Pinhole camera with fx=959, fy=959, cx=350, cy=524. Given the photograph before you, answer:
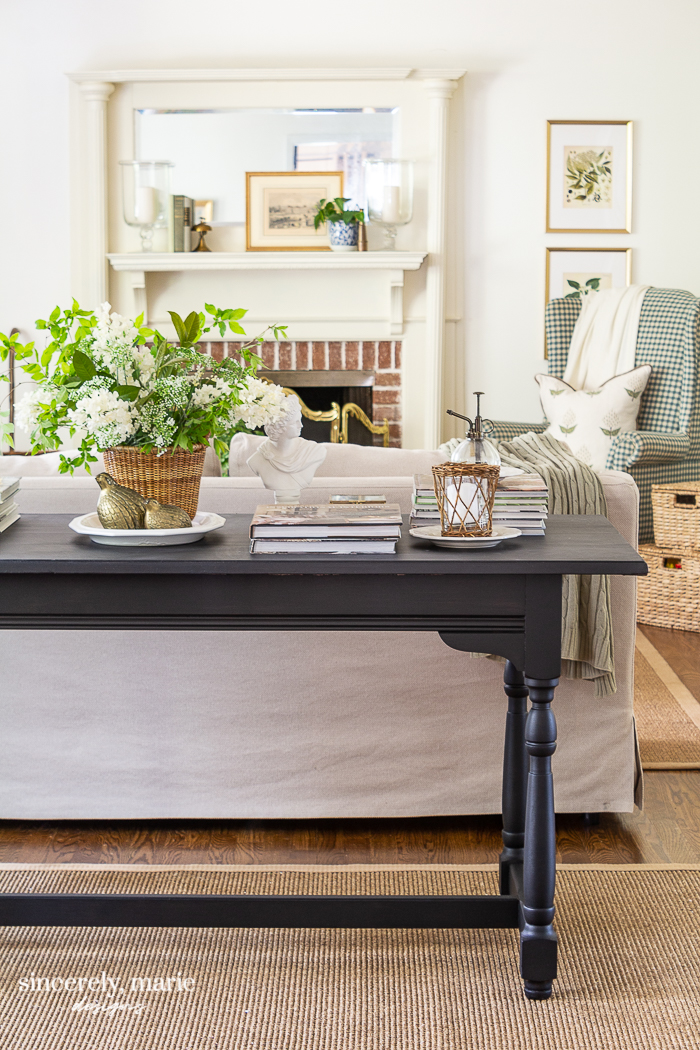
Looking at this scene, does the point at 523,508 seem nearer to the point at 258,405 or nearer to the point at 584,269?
the point at 258,405

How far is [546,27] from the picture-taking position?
4.90m

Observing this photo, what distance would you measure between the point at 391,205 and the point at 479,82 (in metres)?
0.79

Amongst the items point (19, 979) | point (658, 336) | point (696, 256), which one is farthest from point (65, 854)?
point (696, 256)

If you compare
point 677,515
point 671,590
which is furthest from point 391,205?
point 671,590

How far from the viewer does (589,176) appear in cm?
502

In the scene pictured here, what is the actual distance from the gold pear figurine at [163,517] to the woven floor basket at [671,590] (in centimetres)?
260

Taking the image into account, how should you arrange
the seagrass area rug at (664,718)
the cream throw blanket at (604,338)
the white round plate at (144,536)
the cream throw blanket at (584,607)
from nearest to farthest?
the white round plate at (144,536) < the cream throw blanket at (584,607) < the seagrass area rug at (664,718) < the cream throw blanket at (604,338)

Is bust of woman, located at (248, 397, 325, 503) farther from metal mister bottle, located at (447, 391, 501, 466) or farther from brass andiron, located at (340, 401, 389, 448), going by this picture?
brass andiron, located at (340, 401, 389, 448)

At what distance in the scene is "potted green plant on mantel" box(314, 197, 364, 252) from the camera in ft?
16.3

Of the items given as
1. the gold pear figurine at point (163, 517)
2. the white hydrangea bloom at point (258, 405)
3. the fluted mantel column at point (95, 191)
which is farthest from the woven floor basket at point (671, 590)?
the fluted mantel column at point (95, 191)

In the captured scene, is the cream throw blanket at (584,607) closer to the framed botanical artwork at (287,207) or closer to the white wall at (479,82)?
the white wall at (479,82)

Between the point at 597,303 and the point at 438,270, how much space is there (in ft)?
2.76

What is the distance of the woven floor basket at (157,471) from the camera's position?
157 cm

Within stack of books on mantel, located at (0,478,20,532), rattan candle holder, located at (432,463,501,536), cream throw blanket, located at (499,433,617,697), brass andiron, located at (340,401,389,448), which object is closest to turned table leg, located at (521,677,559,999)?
rattan candle holder, located at (432,463,501,536)
